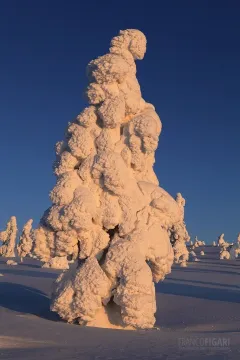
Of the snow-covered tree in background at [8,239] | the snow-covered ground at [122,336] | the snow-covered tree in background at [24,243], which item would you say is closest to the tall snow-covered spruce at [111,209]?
the snow-covered ground at [122,336]

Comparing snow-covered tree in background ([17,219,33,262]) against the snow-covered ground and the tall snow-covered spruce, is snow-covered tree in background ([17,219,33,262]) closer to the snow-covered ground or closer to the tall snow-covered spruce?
the snow-covered ground

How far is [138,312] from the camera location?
29.8 ft

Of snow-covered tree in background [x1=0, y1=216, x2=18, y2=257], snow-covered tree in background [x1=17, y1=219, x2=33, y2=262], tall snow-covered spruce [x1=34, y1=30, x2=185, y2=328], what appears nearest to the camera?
tall snow-covered spruce [x1=34, y1=30, x2=185, y2=328]

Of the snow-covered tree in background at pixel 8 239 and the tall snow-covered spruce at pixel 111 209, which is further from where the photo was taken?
the snow-covered tree in background at pixel 8 239

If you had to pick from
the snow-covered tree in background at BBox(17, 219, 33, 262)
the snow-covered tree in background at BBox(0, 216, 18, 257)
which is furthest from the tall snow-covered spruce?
the snow-covered tree in background at BBox(0, 216, 18, 257)

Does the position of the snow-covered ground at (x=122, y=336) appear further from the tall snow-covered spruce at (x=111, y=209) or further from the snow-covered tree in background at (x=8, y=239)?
the snow-covered tree in background at (x=8, y=239)

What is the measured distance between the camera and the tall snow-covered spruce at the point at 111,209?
30.6 feet

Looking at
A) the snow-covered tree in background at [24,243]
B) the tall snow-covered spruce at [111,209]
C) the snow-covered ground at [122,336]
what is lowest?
the snow-covered ground at [122,336]

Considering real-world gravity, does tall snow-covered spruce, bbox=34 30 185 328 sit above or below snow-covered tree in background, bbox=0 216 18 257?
below

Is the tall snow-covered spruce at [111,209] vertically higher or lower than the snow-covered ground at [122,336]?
higher

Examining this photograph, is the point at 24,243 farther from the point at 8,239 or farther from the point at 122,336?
the point at 122,336

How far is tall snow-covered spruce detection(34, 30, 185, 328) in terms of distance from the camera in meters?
9.33

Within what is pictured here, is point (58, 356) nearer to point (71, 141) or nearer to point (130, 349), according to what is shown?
point (130, 349)

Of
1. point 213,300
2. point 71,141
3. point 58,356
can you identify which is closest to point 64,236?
point 71,141
